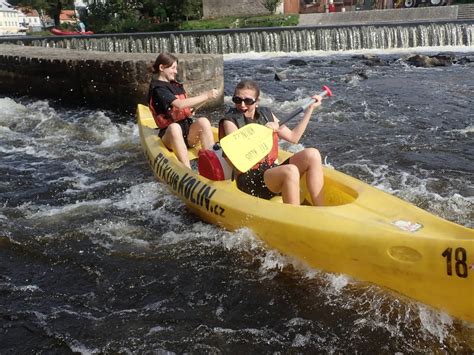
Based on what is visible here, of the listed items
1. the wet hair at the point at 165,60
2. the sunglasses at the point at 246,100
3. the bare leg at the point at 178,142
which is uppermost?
the wet hair at the point at 165,60

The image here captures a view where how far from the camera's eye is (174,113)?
188 inches

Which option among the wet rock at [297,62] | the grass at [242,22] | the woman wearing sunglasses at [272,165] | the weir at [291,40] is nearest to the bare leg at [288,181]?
the woman wearing sunglasses at [272,165]

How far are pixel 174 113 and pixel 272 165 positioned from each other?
4.77 ft

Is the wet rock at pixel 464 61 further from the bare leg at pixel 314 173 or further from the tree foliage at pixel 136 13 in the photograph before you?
the tree foliage at pixel 136 13

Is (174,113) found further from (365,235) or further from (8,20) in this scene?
(8,20)

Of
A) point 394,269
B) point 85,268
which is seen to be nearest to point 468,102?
point 394,269

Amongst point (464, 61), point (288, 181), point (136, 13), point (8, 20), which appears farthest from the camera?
point (8, 20)

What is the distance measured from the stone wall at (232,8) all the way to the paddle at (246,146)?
2892 centimetres

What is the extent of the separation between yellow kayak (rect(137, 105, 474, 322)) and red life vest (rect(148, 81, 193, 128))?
41.9 inches

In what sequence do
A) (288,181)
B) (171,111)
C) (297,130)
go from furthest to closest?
1. (171,111)
2. (297,130)
3. (288,181)

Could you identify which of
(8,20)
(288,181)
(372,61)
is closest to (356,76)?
(372,61)

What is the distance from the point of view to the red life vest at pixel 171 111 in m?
4.70

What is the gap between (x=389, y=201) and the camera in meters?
3.15

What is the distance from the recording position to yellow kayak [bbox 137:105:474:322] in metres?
2.50
